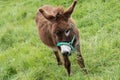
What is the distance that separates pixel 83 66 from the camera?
5.84 meters

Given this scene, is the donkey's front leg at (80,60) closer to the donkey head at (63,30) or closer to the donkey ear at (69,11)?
the donkey head at (63,30)

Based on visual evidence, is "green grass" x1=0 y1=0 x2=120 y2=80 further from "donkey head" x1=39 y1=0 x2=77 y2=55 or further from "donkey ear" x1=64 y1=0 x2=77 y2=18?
"donkey ear" x1=64 y1=0 x2=77 y2=18

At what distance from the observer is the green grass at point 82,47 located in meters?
5.82

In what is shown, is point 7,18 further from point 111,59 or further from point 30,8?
point 111,59

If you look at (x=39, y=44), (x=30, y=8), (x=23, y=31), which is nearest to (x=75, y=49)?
(x=39, y=44)

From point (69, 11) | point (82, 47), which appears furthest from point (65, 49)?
point (82, 47)

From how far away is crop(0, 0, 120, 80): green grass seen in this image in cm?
582

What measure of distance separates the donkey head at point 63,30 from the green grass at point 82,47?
596mm

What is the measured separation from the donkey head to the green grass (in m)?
0.60

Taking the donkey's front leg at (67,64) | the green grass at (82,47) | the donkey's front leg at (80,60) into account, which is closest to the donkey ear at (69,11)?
the donkey's front leg at (80,60)

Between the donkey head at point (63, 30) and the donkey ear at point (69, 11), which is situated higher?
the donkey ear at point (69, 11)

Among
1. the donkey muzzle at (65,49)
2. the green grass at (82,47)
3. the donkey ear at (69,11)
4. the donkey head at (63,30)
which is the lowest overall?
the green grass at (82,47)

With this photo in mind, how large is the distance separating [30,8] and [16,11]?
1.67 feet

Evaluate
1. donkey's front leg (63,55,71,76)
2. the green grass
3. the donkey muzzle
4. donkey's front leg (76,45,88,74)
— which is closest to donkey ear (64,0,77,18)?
the donkey muzzle
